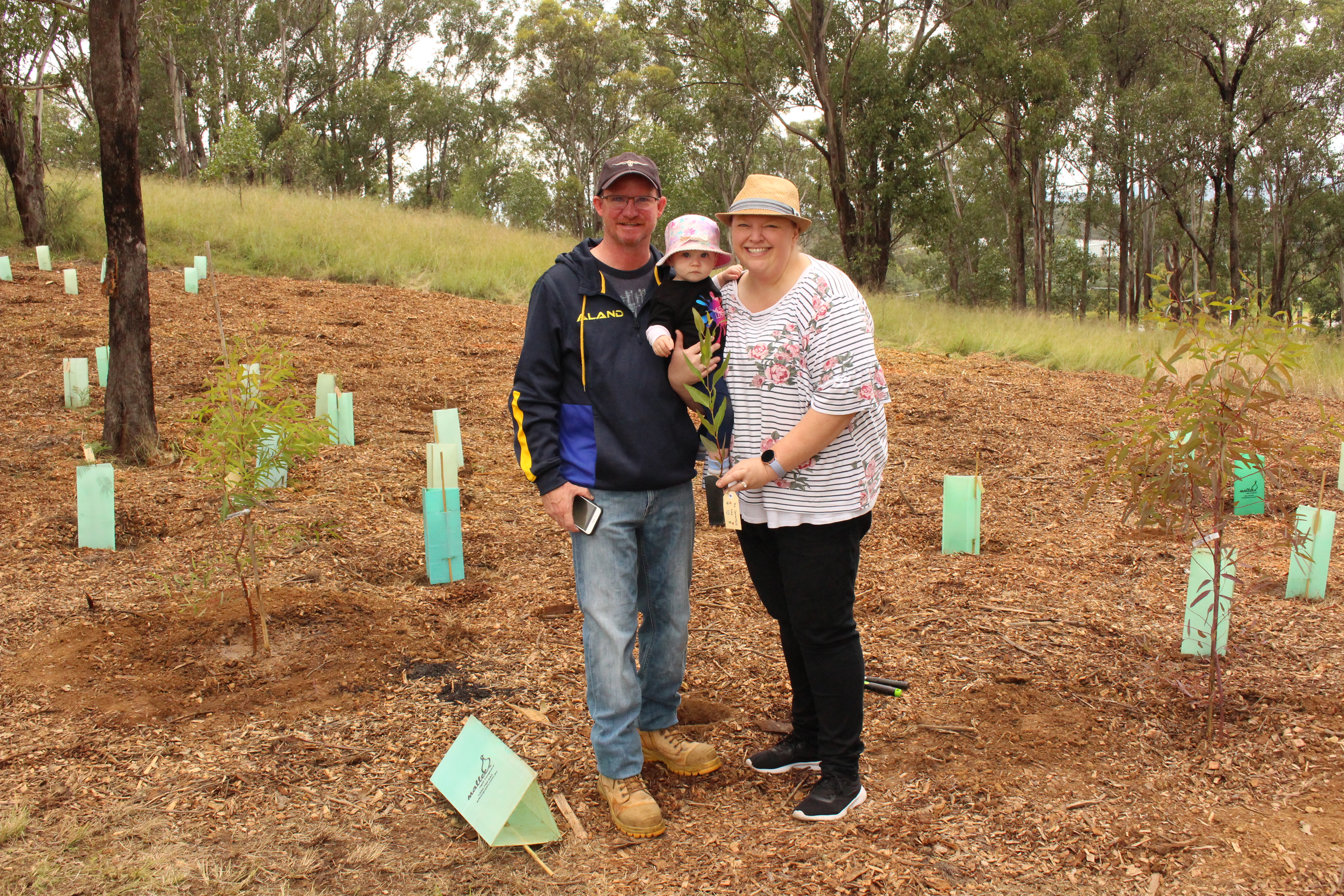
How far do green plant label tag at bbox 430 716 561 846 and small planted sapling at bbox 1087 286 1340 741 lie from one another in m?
1.92

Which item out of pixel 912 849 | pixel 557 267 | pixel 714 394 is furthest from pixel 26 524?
pixel 912 849

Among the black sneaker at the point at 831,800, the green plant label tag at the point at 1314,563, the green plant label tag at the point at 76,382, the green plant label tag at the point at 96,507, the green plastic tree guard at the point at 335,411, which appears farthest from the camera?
the green plant label tag at the point at 76,382

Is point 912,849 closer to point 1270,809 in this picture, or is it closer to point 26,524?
point 1270,809

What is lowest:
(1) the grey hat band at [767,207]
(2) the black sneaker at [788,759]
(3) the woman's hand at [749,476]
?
(2) the black sneaker at [788,759]

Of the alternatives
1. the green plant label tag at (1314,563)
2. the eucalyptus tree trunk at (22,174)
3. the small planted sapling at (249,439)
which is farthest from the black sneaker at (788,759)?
the eucalyptus tree trunk at (22,174)

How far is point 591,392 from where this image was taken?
8.57ft

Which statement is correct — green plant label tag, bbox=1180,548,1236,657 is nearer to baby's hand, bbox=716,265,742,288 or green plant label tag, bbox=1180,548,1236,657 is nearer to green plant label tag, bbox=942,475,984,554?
green plant label tag, bbox=942,475,984,554

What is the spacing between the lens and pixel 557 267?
264 cm

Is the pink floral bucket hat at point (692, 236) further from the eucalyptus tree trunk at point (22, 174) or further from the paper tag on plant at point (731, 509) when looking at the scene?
the eucalyptus tree trunk at point (22, 174)

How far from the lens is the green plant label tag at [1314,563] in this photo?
3883 mm

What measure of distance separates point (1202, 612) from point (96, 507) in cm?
470

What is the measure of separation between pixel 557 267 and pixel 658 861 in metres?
1.62

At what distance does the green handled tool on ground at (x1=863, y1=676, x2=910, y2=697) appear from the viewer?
11.1ft

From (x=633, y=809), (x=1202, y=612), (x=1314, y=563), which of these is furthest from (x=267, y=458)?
(x=1314, y=563)
